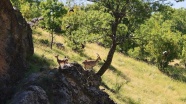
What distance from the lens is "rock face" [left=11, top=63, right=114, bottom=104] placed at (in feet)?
38.3

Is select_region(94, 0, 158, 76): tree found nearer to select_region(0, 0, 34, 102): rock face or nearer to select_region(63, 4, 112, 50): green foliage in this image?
select_region(63, 4, 112, 50): green foliage

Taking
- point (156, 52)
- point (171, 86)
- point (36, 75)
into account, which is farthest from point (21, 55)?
point (156, 52)

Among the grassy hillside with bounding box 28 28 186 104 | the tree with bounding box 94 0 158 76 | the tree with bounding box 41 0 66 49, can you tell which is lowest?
the grassy hillside with bounding box 28 28 186 104

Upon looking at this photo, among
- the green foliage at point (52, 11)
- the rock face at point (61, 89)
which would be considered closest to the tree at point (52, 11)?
the green foliage at point (52, 11)

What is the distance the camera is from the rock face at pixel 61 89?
38.3 ft

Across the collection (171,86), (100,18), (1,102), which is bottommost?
(171,86)

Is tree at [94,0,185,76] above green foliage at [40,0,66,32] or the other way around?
above

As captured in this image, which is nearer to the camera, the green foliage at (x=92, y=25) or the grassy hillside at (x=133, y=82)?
the green foliage at (x=92, y=25)

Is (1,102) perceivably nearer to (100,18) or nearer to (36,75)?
(36,75)

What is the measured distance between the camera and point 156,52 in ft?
145

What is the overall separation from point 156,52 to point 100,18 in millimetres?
23254

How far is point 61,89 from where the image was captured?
44.0 feet

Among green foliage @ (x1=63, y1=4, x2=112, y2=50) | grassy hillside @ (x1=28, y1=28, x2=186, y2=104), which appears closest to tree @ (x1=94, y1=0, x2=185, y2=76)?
green foliage @ (x1=63, y1=4, x2=112, y2=50)

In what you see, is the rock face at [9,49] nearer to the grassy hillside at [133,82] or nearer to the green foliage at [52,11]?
the grassy hillside at [133,82]
